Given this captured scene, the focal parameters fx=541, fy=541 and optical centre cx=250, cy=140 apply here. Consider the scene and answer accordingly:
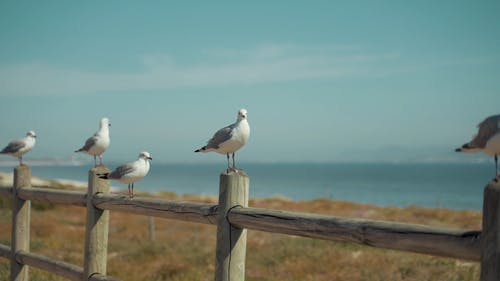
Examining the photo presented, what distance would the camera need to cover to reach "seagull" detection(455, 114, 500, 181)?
9.09 feet

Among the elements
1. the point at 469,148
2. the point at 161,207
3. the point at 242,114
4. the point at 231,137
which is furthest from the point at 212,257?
the point at 469,148

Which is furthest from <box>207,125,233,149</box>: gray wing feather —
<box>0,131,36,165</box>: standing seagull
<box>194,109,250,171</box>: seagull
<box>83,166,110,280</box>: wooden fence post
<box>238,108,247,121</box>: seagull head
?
<box>0,131,36,165</box>: standing seagull

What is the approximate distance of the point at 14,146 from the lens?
7.56 metres

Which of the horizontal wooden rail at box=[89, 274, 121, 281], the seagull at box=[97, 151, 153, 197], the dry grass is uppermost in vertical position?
the seagull at box=[97, 151, 153, 197]

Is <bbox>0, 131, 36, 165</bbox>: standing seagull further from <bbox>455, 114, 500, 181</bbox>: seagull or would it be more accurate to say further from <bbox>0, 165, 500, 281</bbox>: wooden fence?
<bbox>455, 114, 500, 181</bbox>: seagull

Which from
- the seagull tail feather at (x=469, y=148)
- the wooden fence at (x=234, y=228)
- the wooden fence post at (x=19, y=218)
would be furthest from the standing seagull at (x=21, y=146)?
the seagull tail feather at (x=469, y=148)

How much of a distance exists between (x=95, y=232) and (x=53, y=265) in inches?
29.5

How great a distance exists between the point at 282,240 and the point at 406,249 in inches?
395

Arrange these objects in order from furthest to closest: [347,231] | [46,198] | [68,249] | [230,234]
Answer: [68,249] → [46,198] → [230,234] → [347,231]

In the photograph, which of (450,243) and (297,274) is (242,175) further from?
(297,274)

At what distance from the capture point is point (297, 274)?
29.7 feet

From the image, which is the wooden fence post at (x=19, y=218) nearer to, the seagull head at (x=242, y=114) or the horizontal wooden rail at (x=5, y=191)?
the horizontal wooden rail at (x=5, y=191)

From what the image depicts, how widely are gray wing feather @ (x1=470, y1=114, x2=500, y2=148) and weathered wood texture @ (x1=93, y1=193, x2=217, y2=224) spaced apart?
1.97m

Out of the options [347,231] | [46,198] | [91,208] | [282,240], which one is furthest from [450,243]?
[282,240]
